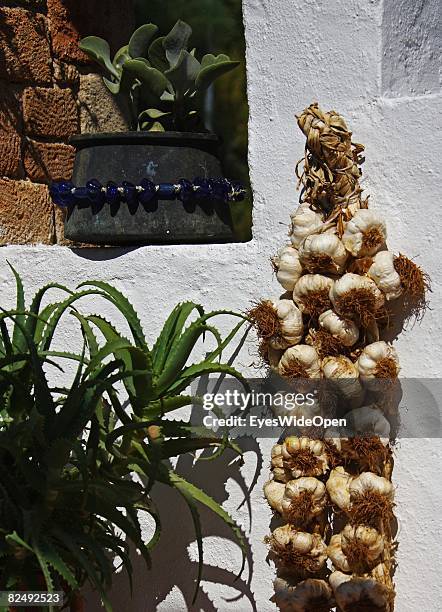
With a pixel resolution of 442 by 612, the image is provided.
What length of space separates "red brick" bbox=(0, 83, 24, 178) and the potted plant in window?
0.28m

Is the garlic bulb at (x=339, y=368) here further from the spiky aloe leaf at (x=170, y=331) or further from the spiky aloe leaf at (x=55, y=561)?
the spiky aloe leaf at (x=55, y=561)

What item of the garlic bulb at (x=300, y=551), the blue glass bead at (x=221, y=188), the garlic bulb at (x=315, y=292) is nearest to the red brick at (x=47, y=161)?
the blue glass bead at (x=221, y=188)

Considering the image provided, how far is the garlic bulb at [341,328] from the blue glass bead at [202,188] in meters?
0.52

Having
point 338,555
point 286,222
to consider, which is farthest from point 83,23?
point 338,555

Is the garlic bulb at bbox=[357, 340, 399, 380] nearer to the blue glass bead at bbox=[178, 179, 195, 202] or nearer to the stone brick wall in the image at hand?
the blue glass bead at bbox=[178, 179, 195, 202]

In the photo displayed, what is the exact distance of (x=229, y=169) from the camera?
12.1 ft

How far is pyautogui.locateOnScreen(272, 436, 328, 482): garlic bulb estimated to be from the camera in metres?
2.01

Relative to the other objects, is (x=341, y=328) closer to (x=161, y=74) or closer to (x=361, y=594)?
(x=361, y=594)

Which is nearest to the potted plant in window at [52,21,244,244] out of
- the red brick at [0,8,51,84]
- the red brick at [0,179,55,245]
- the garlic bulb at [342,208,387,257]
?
the red brick at [0,179,55,245]

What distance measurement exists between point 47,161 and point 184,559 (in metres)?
1.08

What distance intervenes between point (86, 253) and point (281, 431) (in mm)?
588

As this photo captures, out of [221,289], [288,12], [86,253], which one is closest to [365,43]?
[288,12]

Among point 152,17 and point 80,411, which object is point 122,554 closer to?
point 80,411

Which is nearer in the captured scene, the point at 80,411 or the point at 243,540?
the point at 80,411
